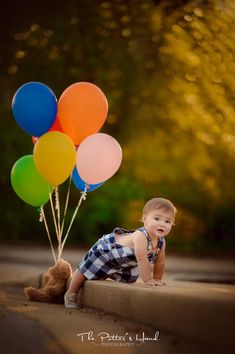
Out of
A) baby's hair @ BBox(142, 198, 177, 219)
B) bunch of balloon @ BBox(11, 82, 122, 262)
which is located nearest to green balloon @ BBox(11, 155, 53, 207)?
bunch of balloon @ BBox(11, 82, 122, 262)

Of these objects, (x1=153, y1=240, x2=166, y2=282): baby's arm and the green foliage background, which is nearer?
(x1=153, y1=240, x2=166, y2=282): baby's arm

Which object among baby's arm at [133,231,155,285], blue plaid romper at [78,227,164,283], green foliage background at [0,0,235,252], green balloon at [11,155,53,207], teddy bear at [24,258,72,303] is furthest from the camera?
green foliage background at [0,0,235,252]

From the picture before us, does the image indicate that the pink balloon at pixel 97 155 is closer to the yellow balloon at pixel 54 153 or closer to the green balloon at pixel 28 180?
the yellow balloon at pixel 54 153

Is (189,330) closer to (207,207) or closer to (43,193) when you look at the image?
(43,193)

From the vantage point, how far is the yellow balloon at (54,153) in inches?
91.3

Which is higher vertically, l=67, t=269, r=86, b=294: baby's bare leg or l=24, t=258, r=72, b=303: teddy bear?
l=67, t=269, r=86, b=294: baby's bare leg

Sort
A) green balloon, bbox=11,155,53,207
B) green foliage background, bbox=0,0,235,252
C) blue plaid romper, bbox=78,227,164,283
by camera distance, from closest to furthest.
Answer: blue plaid romper, bbox=78,227,164,283 < green balloon, bbox=11,155,53,207 < green foliage background, bbox=0,0,235,252

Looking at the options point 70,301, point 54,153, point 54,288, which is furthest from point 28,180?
point 70,301

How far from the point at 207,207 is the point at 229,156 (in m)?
0.53

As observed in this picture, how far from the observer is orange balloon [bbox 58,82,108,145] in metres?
2.40

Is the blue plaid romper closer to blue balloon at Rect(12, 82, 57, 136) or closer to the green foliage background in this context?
blue balloon at Rect(12, 82, 57, 136)

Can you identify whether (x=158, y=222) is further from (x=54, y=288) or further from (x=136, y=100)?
(x=136, y=100)

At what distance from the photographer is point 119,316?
6.09ft

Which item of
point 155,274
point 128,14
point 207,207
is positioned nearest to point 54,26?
point 128,14
